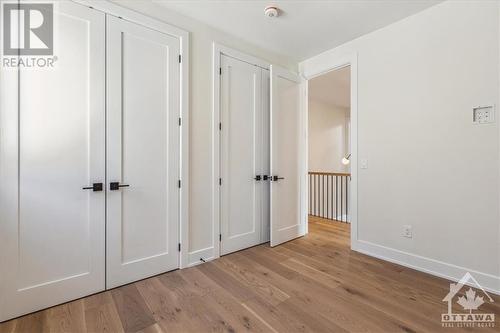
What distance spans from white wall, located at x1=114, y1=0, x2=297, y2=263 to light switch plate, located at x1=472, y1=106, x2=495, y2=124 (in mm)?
2584

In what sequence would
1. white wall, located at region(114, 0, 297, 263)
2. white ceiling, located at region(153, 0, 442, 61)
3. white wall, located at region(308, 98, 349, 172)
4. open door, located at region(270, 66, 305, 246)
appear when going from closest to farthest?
white ceiling, located at region(153, 0, 442, 61) → white wall, located at region(114, 0, 297, 263) → open door, located at region(270, 66, 305, 246) → white wall, located at region(308, 98, 349, 172)

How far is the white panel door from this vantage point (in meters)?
1.70

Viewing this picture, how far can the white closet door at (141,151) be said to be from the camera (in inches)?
82.4

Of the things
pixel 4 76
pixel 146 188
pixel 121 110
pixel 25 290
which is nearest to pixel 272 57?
pixel 121 110

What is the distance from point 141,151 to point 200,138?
0.65 meters

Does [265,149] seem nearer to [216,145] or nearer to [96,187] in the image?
[216,145]

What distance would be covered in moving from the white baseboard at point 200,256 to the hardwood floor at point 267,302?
8 cm

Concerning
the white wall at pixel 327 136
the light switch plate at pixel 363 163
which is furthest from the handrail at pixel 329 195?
the light switch plate at pixel 363 163

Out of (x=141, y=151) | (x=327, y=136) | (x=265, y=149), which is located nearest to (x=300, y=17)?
(x=265, y=149)

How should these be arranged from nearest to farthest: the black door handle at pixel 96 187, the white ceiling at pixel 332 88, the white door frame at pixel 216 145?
the black door handle at pixel 96 187, the white door frame at pixel 216 145, the white ceiling at pixel 332 88

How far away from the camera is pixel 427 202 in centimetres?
243

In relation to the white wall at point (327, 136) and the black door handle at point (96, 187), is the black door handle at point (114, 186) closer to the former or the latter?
the black door handle at point (96, 187)

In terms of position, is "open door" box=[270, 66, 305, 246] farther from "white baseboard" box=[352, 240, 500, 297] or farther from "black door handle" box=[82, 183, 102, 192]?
"black door handle" box=[82, 183, 102, 192]

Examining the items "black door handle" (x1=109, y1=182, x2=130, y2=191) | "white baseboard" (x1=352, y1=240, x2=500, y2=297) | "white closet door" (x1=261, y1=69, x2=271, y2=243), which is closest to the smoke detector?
"white closet door" (x1=261, y1=69, x2=271, y2=243)
